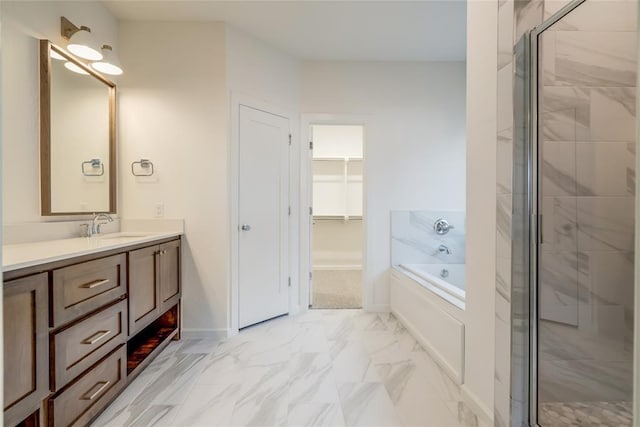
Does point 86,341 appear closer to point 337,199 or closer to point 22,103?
point 22,103

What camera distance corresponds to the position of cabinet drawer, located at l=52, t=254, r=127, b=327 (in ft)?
4.15

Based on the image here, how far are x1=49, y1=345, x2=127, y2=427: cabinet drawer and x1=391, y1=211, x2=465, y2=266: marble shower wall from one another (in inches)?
91.1

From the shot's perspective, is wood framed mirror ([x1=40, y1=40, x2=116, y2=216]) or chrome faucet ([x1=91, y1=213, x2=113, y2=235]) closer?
wood framed mirror ([x1=40, y1=40, x2=116, y2=216])

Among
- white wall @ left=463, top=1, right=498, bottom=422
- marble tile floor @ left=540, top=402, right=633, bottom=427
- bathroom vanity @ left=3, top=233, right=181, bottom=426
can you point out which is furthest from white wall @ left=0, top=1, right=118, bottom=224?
marble tile floor @ left=540, top=402, right=633, bottom=427

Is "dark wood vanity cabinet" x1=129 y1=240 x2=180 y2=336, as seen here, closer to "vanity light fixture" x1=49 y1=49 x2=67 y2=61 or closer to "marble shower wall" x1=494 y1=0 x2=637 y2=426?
"vanity light fixture" x1=49 y1=49 x2=67 y2=61

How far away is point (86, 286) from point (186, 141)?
1401 millimetres

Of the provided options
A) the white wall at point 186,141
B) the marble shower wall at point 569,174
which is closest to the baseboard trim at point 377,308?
the white wall at point 186,141

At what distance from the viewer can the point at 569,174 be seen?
1392mm

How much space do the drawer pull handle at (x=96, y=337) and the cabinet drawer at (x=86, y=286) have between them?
130 millimetres

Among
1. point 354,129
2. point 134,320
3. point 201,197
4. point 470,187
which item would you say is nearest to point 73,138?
point 201,197

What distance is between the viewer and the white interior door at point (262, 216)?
265 centimetres

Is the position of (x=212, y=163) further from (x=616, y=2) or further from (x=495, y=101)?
(x=616, y=2)

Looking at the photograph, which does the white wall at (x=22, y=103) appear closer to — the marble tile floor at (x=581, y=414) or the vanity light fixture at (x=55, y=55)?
the vanity light fixture at (x=55, y=55)

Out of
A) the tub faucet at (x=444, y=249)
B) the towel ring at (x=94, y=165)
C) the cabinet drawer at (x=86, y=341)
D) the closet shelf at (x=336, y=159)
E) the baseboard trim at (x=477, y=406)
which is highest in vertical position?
the closet shelf at (x=336, y=159)
